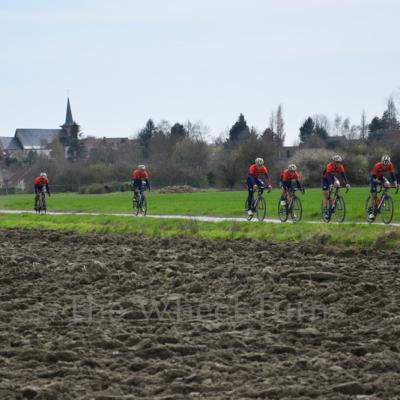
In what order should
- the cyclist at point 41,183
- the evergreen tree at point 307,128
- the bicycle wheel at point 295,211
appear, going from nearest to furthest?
the bicycle wheel at point 295,211
the cyclist at point 41,183
the evergreen tree at point 307,128

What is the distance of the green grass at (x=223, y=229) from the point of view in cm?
2341

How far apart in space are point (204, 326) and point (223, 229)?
17858 mm

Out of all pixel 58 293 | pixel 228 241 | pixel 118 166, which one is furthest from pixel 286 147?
pixel 58 293

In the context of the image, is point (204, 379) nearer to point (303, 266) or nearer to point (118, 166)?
point (303, 266)

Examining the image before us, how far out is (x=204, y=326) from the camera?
40.1ft

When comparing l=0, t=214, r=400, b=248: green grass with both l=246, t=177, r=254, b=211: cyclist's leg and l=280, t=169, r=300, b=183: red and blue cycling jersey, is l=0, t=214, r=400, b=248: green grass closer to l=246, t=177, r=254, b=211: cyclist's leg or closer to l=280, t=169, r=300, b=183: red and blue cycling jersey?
l=246, t=177, r=254, b=211: cyclist's leg

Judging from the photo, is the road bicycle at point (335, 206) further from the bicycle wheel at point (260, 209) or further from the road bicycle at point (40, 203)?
the road bicycle at point (40, 203)

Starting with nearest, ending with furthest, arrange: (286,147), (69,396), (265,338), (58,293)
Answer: (69,396), (265,338), (58,293), (286,147)

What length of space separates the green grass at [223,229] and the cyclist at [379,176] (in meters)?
2.00

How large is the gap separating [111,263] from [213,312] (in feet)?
23.4

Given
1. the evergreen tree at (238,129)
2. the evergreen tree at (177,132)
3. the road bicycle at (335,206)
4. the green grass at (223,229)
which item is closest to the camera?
the green grass at (223,229)

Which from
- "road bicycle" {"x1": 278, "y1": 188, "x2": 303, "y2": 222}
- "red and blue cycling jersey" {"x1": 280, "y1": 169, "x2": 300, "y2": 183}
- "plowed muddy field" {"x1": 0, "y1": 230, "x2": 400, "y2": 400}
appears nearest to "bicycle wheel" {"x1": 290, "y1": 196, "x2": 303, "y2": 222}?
"road bicycle" {"x1": 278, "y1": 188, "x2": 303, "y2": 222}

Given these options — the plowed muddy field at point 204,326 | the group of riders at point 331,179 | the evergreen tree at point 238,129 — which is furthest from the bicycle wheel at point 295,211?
the evergreen tree at point 238,129

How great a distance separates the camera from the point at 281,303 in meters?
14.0
